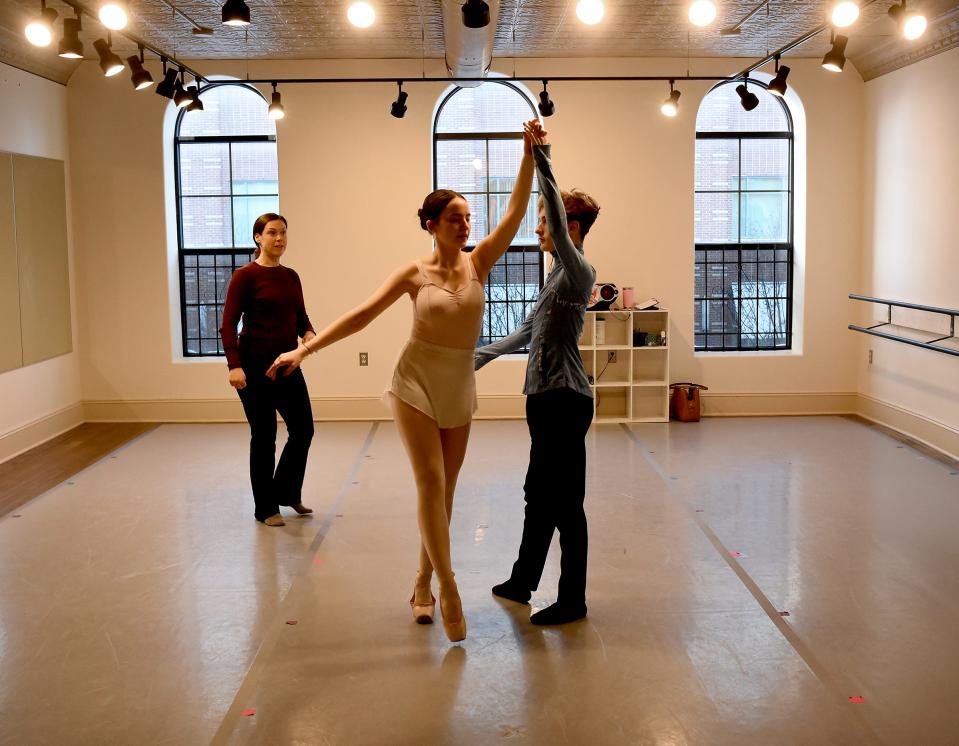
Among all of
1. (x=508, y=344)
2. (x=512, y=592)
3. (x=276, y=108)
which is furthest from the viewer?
(x=276, y=108)

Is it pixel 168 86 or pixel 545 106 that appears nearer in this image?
pixel 168 86

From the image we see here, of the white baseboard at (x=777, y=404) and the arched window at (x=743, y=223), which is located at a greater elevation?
the arched window at (x=743, y=223)

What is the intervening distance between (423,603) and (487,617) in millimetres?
240

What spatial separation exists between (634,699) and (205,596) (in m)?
1.84

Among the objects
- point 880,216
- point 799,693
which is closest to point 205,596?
point 799,693

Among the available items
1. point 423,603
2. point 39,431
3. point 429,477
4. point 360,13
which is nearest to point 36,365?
point 39,431

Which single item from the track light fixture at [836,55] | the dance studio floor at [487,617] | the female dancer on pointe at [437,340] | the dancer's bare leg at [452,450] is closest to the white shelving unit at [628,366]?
the dance studio floor at [487,617]

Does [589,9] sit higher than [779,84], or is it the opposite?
[589,9]

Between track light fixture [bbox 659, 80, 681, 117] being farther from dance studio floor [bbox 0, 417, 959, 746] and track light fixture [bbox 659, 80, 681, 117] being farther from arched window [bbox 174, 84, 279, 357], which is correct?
arched window [bbox 174, 84, 279, 357]

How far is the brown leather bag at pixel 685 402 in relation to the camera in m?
8.01

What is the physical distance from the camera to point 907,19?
5.25 metres

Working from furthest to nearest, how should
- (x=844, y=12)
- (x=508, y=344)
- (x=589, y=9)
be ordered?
(x=589, y=9)
(x=844, y=12)
(x=508, y=344)

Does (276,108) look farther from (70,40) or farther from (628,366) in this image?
(628,366)

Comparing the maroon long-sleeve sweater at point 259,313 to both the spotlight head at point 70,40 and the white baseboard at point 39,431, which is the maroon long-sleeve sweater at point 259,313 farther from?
the white baseboard at point 39,431
